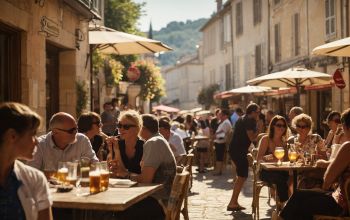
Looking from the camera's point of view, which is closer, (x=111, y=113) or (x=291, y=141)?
(x=291, y=141)

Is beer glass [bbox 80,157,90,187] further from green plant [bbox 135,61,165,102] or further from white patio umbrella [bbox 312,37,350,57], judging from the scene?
green plant [bbox 135,61,165,102]

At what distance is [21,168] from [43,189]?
6.5 inches

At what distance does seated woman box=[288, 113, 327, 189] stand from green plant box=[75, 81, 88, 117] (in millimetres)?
4600

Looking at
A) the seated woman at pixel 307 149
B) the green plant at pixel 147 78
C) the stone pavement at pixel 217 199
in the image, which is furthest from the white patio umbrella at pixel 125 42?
the green plant at pixel 147 78

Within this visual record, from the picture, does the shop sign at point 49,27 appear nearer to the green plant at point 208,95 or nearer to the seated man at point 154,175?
the seated man at point 154,175

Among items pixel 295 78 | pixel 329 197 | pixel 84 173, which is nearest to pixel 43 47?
pixel 84 173

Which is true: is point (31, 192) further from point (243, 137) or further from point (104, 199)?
point (243, 137)

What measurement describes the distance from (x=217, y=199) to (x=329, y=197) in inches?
208

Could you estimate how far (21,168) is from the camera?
3.21 m

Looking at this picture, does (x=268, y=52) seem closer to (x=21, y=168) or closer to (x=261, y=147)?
(x=261, y=147)

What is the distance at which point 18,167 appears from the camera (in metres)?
3.20

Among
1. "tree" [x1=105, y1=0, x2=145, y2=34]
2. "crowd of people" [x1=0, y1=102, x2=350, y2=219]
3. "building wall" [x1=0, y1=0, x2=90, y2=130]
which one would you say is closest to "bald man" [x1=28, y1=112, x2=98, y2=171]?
"crowd of people" [x1=0, y1=102, x2=350, y2=219]

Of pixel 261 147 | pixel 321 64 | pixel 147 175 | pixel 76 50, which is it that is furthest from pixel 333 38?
pixel 147 175

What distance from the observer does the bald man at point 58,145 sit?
18.5 feet
